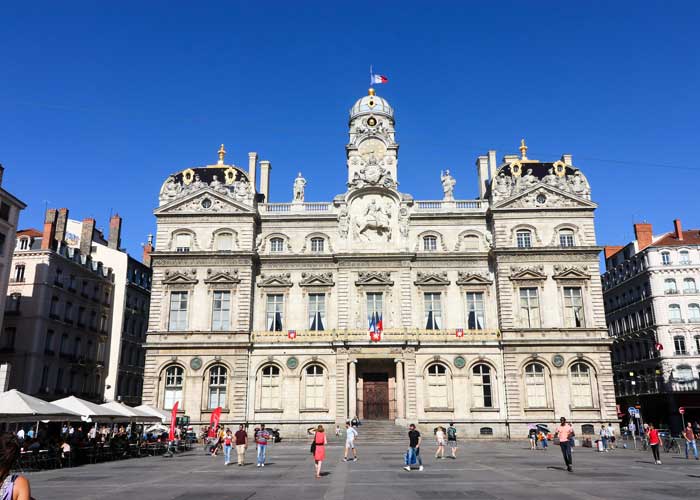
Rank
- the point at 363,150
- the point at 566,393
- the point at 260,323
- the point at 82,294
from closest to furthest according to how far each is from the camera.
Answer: the point at 566,393
the point at 260,323
the point at 363,150
the point at 82,294

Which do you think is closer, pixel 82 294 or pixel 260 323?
pixel 260 323

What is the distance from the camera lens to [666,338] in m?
56.2

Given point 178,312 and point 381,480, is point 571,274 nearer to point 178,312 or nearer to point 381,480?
point 178,312

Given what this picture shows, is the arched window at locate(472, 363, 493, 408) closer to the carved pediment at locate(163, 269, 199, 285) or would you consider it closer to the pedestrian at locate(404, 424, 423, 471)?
the carved pediment at locate(163, 269, 199, 285)

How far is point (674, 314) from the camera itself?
56.9 meters

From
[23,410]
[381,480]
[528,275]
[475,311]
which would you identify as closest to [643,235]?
[528,275]

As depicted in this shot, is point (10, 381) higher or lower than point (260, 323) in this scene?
lower

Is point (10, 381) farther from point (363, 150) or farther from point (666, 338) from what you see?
point (666, 338)

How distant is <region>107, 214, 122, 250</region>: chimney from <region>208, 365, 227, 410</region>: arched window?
2482cm

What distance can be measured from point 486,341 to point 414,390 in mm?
6733

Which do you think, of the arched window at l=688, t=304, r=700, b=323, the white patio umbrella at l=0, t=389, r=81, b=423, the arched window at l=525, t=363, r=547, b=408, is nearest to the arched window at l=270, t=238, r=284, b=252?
the arched window at l=525, t=363, r=547, b=408

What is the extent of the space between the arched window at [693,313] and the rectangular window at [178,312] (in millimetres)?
46599

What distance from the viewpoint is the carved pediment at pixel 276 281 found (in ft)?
156

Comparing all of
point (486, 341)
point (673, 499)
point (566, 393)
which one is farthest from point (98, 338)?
point (673, 499)
